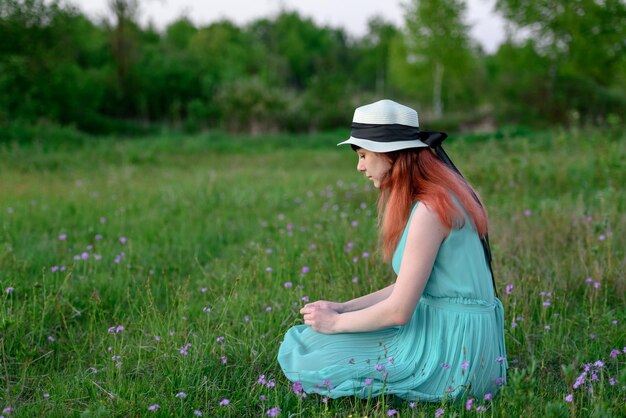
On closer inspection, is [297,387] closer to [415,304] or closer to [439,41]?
[415,304]

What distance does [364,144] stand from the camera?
2.63m

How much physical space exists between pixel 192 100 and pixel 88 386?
2205cm

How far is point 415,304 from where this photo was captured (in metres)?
2.55

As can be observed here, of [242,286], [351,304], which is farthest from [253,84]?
[351,304]

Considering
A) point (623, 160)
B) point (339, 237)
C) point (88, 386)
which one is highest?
point (623, 160)

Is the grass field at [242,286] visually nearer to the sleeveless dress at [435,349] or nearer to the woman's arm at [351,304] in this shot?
the sleeveless dress at [435,349]

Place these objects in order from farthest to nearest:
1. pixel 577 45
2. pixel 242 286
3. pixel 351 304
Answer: pixel 577 45
pixel 242 286
pixel 351 304

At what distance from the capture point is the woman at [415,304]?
2.53m

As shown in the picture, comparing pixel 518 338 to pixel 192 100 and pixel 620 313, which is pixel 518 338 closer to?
pixel 620 313

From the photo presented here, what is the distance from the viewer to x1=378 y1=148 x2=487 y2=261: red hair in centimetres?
254

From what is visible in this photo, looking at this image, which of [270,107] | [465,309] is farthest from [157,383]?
[270,107]

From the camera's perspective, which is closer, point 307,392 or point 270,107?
point 307,392

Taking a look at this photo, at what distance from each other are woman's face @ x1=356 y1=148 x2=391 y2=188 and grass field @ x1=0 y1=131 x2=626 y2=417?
37.6 inches

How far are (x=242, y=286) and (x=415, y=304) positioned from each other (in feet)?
5.92
